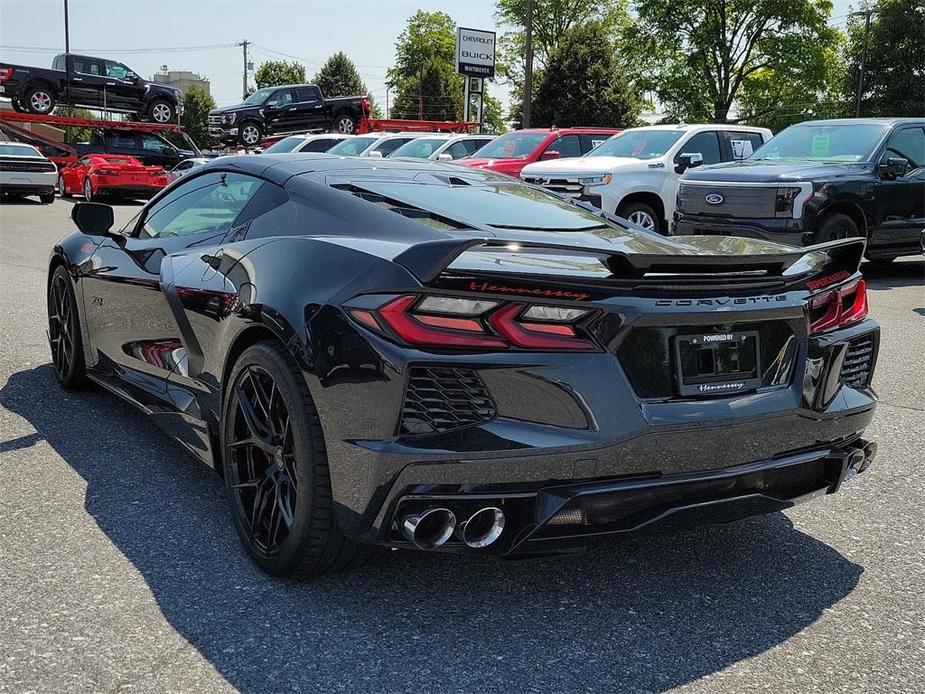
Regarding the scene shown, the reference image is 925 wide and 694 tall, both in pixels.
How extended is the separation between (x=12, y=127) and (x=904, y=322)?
30620mm

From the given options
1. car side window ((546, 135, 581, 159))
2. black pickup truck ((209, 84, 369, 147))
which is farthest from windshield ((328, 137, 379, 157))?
black pickup truck ((209, 84, 369, 147))

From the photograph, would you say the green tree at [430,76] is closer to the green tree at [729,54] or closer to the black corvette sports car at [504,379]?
the green tree at [729,54]

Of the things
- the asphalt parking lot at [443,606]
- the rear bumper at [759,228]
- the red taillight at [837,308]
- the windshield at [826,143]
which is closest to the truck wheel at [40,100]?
the windshield at [826,143]

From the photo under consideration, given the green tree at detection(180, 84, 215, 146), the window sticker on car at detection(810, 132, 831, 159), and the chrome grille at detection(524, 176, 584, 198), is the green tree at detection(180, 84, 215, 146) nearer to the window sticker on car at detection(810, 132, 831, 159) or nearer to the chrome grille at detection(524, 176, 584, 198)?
the chrome grille at detection(524, 176, 584, 198)

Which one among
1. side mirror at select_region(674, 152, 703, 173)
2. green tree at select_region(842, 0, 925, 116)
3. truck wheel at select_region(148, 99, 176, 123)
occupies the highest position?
green tree at select_region(842, 0, 925, 116)

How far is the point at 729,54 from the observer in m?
56.6

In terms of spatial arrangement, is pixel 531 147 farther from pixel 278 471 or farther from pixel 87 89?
pixel 87 89

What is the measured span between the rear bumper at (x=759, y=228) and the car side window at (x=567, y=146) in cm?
620

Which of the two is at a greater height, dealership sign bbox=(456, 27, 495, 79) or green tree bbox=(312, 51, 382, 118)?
green tree bbox=(312, 51, 382, 118)

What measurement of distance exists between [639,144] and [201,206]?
421 inches

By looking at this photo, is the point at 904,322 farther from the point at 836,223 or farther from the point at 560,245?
the point at 560,245

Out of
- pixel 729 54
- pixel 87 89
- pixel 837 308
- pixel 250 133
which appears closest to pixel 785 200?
pixel 837 308

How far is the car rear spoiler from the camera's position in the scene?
8.69ft

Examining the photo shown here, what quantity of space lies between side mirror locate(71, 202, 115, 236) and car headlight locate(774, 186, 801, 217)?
755 centimetres
